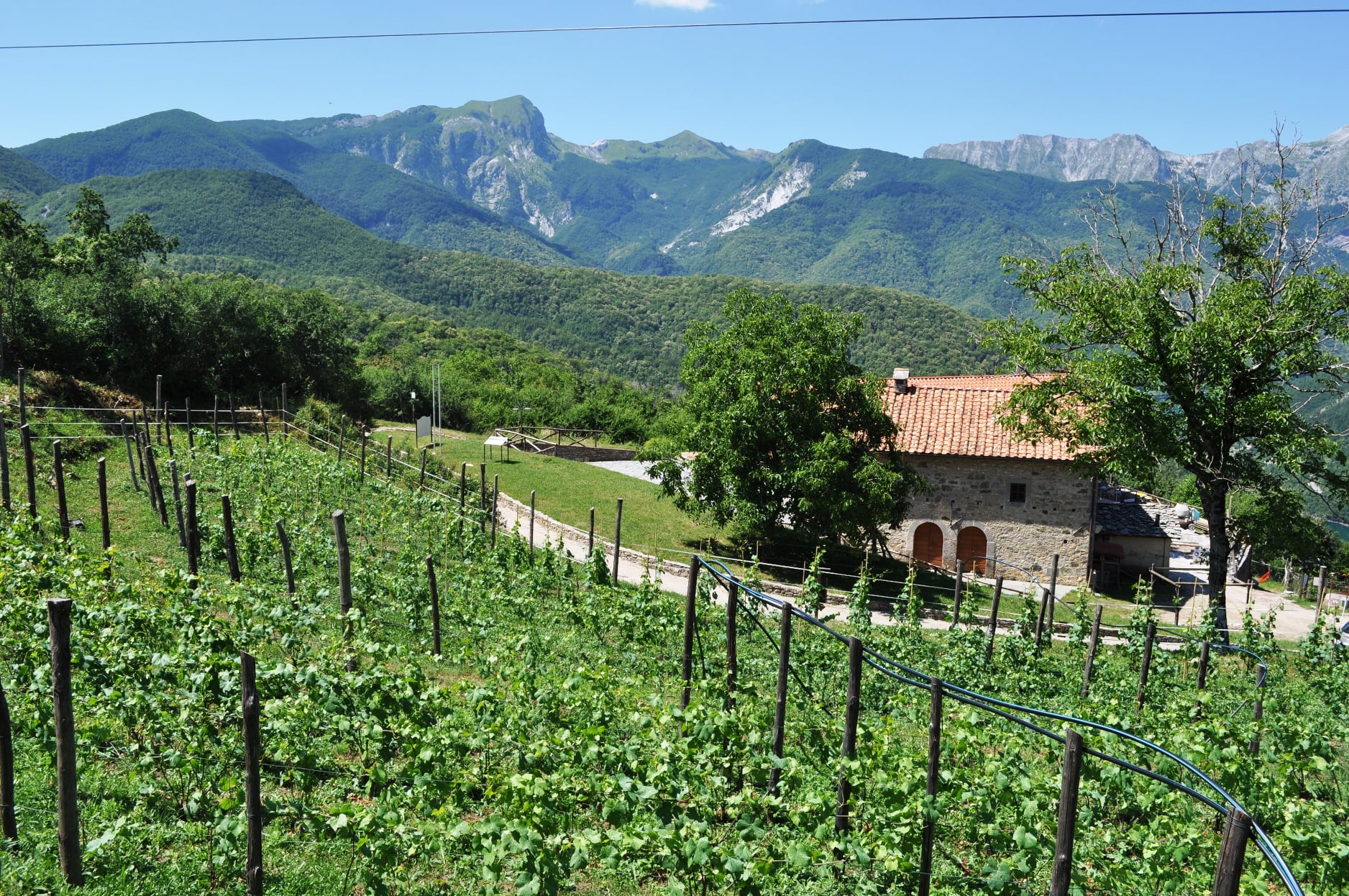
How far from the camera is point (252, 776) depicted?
4641 millimetres

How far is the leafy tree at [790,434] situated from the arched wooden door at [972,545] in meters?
3.76

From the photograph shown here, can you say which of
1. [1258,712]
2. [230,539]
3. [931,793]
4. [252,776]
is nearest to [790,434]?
[1258,712]

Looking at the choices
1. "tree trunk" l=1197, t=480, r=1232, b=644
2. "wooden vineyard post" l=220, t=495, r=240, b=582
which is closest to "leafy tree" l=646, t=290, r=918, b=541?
"tree trunk" l=1197, t=480, r=1232, b=644

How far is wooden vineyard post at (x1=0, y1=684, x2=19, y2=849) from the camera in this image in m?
4.77

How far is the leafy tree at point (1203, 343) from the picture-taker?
50.3 ft

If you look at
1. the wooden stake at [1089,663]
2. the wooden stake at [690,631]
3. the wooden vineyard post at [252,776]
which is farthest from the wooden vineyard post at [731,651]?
the wooden stake at [1089,663]

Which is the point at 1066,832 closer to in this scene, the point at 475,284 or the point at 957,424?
the point at 957,424

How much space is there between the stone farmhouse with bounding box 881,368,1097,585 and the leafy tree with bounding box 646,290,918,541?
3122mm

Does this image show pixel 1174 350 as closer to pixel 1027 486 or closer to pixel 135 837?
pixel 1027 486

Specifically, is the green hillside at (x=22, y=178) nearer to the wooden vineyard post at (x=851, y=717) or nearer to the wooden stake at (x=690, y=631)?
the wooden stake at (x=690, y=631)

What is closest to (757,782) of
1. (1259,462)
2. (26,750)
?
(26,750)

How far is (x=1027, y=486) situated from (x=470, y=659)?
699 inches

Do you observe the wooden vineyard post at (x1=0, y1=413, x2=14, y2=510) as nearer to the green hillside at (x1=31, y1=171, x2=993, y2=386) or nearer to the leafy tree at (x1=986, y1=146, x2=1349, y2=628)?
the leafy tree at (x1=986, y1=146, x2=1349, y2=628)

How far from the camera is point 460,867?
17.3 feet
